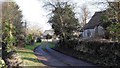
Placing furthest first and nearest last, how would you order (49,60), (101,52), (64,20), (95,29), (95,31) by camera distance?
(64,20), (95,29), (95,31), (49,60), (101,52)

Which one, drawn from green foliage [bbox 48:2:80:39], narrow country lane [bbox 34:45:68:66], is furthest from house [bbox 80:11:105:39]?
narrow country lane [bbox 34:45:68:66]

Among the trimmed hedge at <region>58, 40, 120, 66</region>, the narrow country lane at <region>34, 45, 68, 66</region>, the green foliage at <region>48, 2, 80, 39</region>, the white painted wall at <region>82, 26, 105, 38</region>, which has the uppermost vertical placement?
the green foliage at <region>48, 2, 80, 39</region>

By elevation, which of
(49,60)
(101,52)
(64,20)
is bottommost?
(49,60)

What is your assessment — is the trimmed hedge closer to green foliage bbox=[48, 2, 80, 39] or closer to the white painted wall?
the white painted wall

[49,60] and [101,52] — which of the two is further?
[49,60]

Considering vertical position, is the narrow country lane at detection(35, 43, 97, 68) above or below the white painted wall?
below

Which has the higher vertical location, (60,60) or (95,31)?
(95,31)

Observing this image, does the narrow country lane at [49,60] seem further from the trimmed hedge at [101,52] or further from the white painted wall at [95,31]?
the white painted wall at [95,31]

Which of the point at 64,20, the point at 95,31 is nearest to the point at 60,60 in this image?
the point at 95,31

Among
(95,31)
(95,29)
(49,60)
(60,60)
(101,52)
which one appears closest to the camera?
(101,52)

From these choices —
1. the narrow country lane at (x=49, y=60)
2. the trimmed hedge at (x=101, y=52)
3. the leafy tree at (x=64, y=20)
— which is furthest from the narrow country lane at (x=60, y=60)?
the leafy tree at (x=64, y=20)

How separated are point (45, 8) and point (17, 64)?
2782cm

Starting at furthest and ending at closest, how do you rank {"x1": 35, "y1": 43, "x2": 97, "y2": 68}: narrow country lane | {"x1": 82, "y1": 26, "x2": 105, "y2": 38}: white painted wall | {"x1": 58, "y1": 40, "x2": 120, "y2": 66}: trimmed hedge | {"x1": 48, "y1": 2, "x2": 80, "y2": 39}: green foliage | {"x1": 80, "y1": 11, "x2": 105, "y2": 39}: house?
1. {"x1": 48, "y1": 2, "x2": 80, "y2": 39}: green foliage
2. {"x1": 80, "y1": 11, "x2": 105, "y2": 39}: house
3. {"x1": 82, "y1": 26, "x2": 105, "y2": 38}: white painted wall
4. {"x1": 35, "y1": 43, "x2": 97, "y2": 68}: narrow country lane
5. {"x1": 58, "y1": 40, "x2": 120, "y2": 66}: trimmed hedge

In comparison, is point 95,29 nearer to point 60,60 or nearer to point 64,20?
point 64,20
